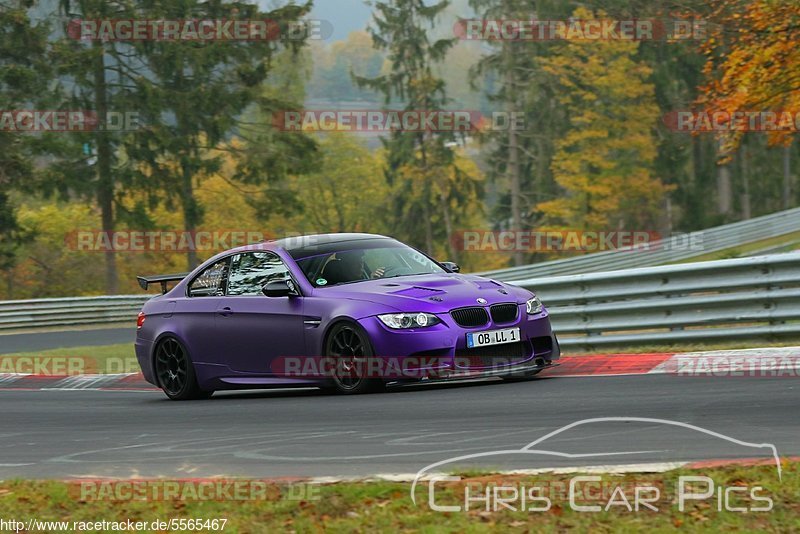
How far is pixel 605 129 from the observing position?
56.4m

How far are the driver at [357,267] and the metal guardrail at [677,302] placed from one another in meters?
2.44

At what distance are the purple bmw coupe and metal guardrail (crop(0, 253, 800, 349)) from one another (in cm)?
227

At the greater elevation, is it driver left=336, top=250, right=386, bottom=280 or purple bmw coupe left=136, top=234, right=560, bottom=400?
driver left=336, top=250, right=386, bottom=280

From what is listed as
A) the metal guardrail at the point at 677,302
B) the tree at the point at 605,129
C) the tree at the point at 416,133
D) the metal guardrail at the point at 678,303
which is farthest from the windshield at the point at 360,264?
the tree at the point at 416,133

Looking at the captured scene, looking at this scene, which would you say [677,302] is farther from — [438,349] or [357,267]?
[438,349]

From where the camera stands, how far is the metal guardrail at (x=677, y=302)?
12547mm

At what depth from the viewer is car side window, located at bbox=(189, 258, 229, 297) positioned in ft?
40.8

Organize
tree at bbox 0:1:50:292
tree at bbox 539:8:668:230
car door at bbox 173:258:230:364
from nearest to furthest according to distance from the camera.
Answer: car door at bbox 173:258:230:364, tree at bbox 0:1:50:292, tree at bbox 539:8:668:230

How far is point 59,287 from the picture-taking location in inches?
2264

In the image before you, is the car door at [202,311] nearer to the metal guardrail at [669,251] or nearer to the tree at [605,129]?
the metal guardrail at [669,251]

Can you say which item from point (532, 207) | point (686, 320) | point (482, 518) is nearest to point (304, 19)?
point (532, 207)

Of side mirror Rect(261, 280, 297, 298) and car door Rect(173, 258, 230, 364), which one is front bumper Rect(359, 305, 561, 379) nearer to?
side mirror Rect(261, 280, 297, 298)

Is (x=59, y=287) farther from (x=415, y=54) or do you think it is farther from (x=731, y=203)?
(x=731, y=203)

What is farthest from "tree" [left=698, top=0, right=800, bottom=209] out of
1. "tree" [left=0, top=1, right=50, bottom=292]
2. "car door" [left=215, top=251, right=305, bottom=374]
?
"tree" [left=0, top=1, right=50, bottom=292]
